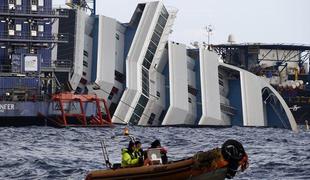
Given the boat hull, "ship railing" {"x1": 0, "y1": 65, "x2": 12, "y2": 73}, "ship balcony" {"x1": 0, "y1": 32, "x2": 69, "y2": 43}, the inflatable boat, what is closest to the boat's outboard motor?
the inflatable boat

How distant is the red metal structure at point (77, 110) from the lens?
98125 mm

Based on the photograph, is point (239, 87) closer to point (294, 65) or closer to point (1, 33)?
point (1, 33)

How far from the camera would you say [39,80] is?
103 metres

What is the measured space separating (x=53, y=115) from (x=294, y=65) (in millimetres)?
78563

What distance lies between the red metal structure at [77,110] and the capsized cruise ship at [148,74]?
617cm

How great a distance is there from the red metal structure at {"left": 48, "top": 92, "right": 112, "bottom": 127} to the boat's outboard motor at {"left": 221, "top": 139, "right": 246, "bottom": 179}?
6634cm

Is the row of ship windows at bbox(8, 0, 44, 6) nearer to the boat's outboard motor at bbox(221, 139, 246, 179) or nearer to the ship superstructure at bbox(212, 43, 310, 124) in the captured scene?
the ship superstructure at bbox(212, 43, 310, 124)

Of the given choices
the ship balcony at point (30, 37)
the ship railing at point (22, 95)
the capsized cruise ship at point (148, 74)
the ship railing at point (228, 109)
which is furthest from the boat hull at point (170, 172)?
the ship railing at point (228, 109)

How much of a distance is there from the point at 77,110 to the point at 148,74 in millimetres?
14636

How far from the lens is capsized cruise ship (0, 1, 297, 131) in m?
109

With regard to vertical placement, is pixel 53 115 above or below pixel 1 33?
below

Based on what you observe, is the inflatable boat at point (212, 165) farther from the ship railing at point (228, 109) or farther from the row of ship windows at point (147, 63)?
the ship railing at point (228, 109)

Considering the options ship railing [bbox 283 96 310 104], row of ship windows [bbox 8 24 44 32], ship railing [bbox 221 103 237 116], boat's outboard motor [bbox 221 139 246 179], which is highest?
row of ship windows [bbox 8 24 44 32]

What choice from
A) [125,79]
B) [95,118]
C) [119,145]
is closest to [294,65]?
[125,79]
